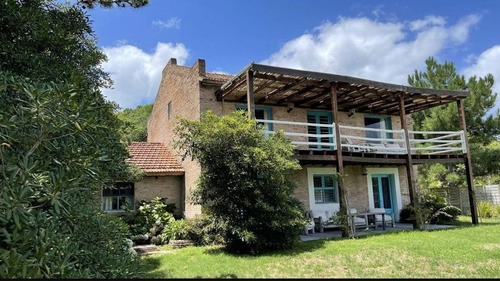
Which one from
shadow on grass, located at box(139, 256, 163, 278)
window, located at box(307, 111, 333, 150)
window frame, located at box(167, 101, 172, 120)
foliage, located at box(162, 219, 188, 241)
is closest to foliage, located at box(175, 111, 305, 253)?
shadow on grass, located at box(139, 256, 163, 278)

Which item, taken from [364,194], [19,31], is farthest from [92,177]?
[364,194]

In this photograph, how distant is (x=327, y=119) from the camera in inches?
717


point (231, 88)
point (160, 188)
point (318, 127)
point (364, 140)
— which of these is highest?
point (231, 88)

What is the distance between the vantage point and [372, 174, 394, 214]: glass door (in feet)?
60.5

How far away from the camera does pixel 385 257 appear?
9102mm

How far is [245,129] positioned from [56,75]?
18.1ft

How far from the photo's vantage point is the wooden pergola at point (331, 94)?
12.7 meters

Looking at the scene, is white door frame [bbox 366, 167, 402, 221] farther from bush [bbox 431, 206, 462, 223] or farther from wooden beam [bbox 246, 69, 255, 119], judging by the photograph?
wooden beam [bbox 246, 69, 255, 119]

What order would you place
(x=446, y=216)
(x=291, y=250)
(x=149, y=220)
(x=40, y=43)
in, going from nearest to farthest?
1. (x=40, y=43)
2. (x=291, y=250)
3. (x=149, y=220)
4. (x=446, y=216)

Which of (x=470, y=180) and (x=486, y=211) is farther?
(x=486, y=211)

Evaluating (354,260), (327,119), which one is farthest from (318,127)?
(354,260)

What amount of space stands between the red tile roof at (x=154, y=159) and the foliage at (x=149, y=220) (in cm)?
143

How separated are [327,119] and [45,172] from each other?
15.7 metres

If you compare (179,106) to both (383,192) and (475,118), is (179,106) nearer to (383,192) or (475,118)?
(383,192)
